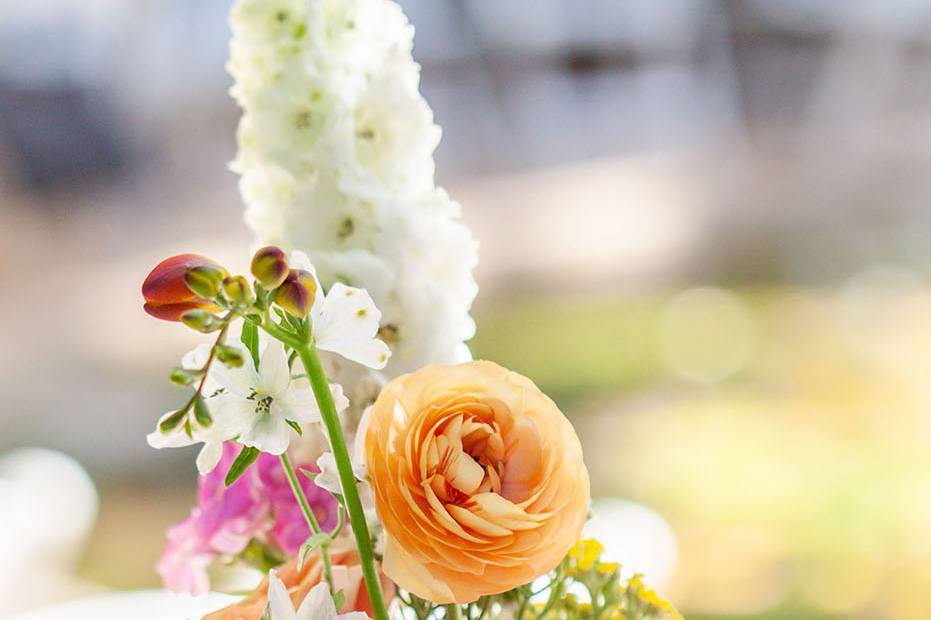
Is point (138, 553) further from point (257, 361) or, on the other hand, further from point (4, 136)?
point (257, 361)

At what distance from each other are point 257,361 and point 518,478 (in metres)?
0.08

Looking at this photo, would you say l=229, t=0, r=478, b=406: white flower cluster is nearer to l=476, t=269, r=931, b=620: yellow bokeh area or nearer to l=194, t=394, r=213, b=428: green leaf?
l=194, t=394, r=213, b=428: green leaf

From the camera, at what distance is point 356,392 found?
376 millimetres

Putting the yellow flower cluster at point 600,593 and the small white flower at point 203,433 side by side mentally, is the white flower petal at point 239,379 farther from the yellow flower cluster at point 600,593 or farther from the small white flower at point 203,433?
the yellow flower cluster at point 600,593

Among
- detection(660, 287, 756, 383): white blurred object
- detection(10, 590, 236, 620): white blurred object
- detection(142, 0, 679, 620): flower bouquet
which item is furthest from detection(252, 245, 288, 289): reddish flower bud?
detection(660, 287, 756, 383): white blurred object

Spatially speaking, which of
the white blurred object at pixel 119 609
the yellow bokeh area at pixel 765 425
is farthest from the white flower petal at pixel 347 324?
the yellow bokeh area at pixel 765 425

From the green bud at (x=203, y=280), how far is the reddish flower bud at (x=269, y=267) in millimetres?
10

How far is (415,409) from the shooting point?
0.88 ft

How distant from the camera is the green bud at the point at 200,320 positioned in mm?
233

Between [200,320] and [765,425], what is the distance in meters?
2.36

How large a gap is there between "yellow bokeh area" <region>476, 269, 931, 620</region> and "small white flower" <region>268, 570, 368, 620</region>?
174cm

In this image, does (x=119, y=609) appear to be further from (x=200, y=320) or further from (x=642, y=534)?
(x=642, y=534)

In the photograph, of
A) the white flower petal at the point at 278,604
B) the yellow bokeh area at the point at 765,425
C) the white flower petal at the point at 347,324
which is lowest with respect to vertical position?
the white flower petal at the point at 278,604

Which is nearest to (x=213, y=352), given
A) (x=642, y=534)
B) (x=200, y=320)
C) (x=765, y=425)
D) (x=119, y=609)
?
(x=200, y=320)
